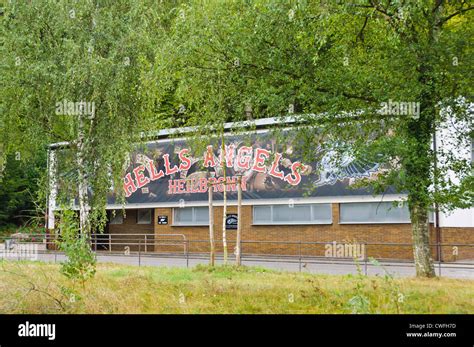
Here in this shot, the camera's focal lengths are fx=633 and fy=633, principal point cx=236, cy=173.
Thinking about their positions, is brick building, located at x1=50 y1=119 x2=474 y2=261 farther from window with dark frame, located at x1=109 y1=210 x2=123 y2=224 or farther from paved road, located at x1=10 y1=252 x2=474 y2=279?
window with dark frame, located at x1=109 y1=210 x2=123 y2=224

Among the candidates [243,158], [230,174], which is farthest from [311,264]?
[230,174]

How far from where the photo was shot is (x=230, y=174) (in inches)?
1136

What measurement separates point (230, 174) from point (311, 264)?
8.38 metres

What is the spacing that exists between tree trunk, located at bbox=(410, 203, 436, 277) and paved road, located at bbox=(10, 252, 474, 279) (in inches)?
26.5

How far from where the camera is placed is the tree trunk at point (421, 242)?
47.6 ft

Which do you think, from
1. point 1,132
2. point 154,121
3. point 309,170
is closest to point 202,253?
point 309,170

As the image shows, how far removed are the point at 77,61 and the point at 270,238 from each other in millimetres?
12232

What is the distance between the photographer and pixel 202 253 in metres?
28.2

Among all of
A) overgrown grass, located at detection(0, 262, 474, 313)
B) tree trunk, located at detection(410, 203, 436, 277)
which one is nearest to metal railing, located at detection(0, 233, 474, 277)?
tree trunk, located at detection(410, 203, 436, 277)

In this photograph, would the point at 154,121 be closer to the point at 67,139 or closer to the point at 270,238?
the point at 67,139

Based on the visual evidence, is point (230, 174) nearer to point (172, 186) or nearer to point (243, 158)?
point (243, 158)

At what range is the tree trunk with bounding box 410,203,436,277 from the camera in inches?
571

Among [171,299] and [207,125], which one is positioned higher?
[207,125]

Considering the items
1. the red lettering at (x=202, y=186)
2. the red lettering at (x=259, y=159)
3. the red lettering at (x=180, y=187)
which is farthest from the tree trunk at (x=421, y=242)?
the red lettering at (x=180, y=187)
